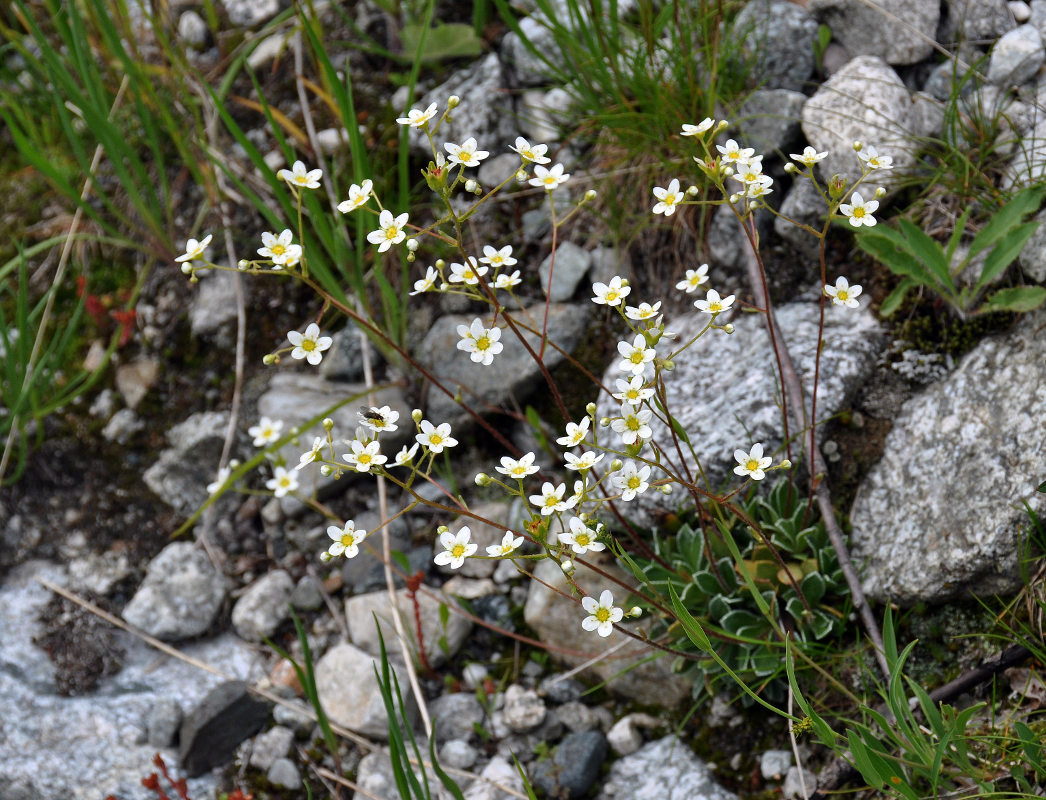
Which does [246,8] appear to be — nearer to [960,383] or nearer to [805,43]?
[805,43]

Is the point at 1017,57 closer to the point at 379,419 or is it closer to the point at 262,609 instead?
the point at 379,419

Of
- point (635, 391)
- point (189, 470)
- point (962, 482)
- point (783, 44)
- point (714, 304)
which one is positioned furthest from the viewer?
point (189, 470)

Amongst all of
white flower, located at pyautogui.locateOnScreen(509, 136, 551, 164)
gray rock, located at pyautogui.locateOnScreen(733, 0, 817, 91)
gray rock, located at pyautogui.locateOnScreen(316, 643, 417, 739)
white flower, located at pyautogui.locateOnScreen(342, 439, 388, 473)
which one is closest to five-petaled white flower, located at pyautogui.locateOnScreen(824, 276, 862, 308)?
white flower, located at pyautogui.locateOnScreen(509, 136, 551, 164)

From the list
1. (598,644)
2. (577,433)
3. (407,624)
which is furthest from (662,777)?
(577,433)

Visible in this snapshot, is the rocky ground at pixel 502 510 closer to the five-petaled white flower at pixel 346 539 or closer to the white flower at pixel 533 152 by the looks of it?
the five-petaled white flower at pixel 346 539

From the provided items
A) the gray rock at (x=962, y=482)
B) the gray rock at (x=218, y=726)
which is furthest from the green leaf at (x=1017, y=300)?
the gray rock at (x=218, y=726)

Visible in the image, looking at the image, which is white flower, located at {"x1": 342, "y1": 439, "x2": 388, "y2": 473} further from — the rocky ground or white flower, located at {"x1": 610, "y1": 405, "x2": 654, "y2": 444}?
the rocky ground
